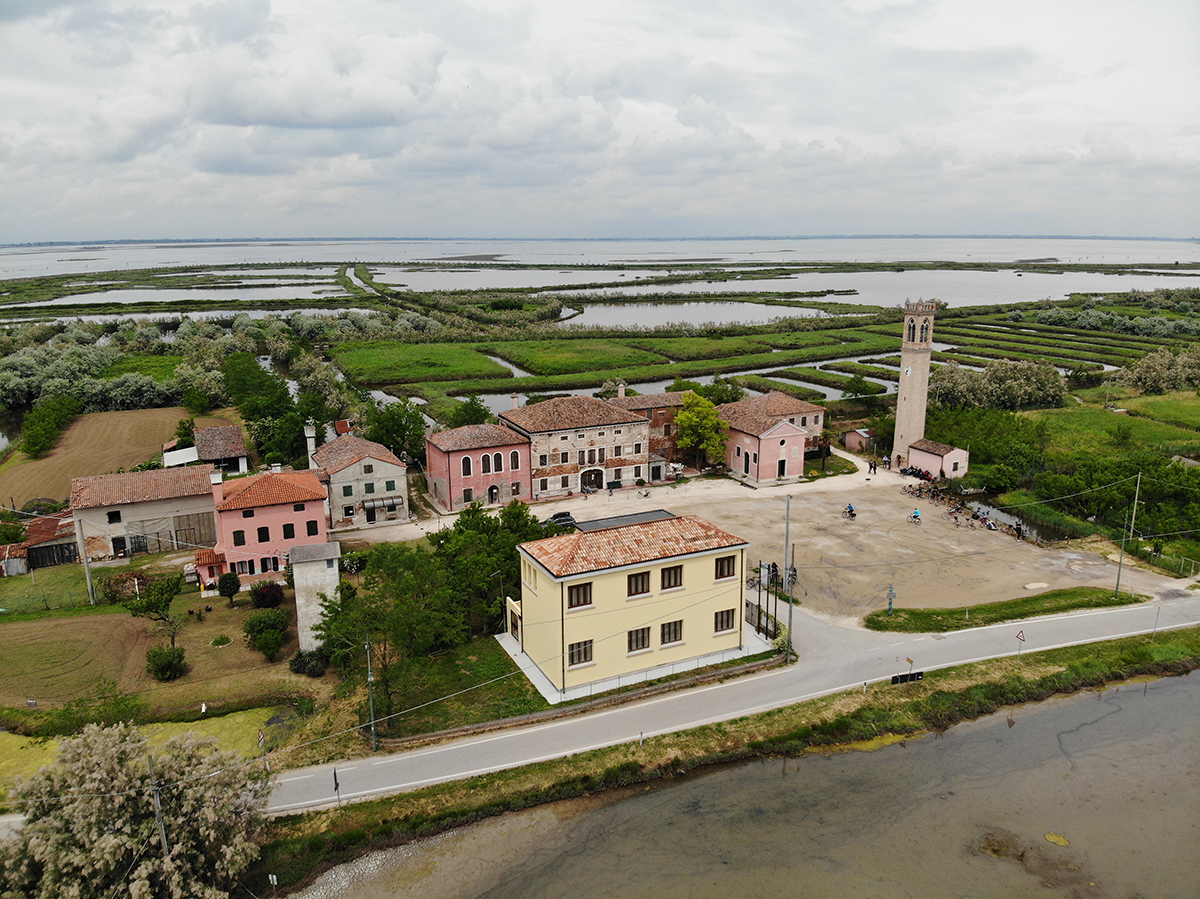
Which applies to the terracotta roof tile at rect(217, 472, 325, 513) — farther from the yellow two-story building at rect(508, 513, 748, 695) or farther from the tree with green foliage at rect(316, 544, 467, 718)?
the yellow two-story building at rect(508, 513, 748, 695)

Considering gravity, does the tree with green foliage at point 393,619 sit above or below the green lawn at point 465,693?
above

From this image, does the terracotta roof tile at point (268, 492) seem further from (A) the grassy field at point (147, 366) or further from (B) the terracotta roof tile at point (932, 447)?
(A) the grassy field at point (147, 366)

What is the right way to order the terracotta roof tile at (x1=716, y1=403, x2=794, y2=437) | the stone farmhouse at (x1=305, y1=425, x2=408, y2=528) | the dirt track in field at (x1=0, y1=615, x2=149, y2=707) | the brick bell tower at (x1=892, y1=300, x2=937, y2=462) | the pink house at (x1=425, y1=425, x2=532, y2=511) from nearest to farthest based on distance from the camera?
the dirt track in field at (x1=0, y1=615, x2=149, y2=707) < the stone farmhouse at (x1=305, y1=425, x2=408, y2=528) < the pink house at (x1=425, y1=425, x2=532, y2=511) < the terracotta roof tile at (x1=716, y1=403, x2=794, y2=437) < the brick bell tower at (x1=892, y1=300, x2=937, y2=462)

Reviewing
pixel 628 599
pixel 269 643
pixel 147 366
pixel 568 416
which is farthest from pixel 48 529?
pixel 147 366

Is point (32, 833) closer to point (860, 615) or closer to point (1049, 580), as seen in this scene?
point (860, 615)

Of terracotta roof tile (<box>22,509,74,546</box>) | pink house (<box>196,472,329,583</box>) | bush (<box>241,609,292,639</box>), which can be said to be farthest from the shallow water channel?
terracotta roof tile (<box>22,509,74,546</box>)

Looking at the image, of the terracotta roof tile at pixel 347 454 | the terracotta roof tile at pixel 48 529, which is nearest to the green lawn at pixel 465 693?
the terracotta roof tile at pixel 347 454

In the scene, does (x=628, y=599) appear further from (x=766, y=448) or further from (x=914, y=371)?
(x=914, y=371)
